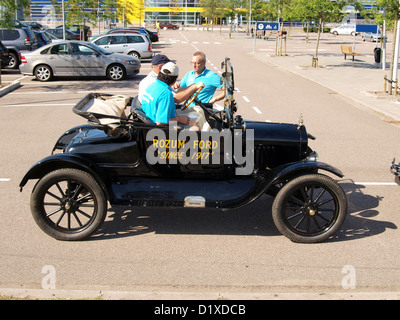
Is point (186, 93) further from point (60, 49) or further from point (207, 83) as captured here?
point (60, 49)

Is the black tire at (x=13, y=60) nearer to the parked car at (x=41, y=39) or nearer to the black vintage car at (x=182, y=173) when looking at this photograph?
the parked car at (x=41, y=39)

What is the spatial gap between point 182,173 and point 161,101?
83cm

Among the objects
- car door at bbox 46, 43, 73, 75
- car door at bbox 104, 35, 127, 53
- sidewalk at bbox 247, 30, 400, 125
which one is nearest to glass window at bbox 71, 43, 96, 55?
car door at bbox 46, 43, 73, 75

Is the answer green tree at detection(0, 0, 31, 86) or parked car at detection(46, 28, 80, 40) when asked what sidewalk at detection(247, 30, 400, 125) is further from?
parked car at detection(46, 28, 80, 40)

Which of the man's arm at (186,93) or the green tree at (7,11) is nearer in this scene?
the man's arm at (186,93)

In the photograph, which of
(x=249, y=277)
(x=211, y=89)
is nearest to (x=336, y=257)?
(x=249, y=277)

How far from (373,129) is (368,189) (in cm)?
447

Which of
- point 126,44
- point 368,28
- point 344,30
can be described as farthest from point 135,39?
point 344,30

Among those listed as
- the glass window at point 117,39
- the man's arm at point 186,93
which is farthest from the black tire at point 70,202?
the glass window at point 117,39

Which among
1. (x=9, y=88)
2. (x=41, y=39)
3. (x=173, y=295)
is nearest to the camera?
(x=173, y=295)

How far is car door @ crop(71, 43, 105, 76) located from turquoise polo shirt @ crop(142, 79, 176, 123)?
13.8 metres

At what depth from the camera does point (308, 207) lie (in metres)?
5.19

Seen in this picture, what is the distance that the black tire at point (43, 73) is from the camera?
18219 millimetres

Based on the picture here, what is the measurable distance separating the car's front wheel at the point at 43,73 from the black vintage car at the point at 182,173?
13821 millimetres
